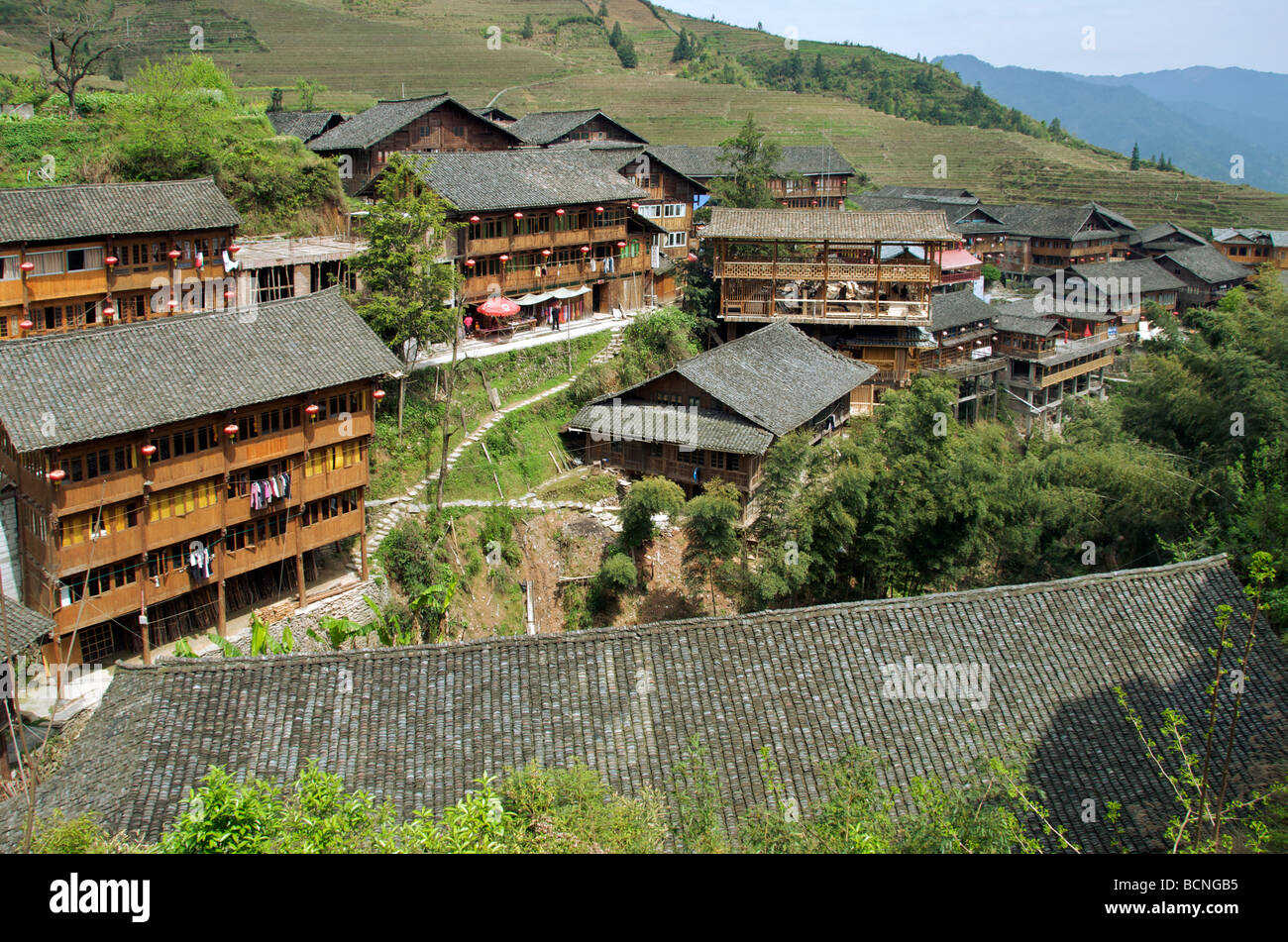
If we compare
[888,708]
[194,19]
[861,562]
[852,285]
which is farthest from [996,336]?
[194,19]

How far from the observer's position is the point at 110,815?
12914 millimetres

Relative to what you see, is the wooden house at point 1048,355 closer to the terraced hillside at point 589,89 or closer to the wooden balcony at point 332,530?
the wooden balcony at point 332,530

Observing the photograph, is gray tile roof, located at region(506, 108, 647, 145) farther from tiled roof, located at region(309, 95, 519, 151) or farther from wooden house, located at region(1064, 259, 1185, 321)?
wooden house, located at region(1064, 259, 1185, 321)

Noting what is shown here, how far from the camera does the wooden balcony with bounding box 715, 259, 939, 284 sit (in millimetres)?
35750

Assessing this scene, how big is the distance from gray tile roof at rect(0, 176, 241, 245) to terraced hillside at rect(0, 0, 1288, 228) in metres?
43.2

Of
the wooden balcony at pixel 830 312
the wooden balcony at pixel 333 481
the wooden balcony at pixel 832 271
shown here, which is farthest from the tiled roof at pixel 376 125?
the wooden balcony at pixel 333 481

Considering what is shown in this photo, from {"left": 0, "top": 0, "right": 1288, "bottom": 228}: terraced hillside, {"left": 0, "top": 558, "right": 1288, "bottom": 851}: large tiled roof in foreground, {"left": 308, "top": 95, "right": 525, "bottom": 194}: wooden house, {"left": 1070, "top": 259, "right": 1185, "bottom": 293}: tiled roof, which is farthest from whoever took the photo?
{"left": 0, "top": 0, "right": 1288, "bottom": 228}: terraced hillside

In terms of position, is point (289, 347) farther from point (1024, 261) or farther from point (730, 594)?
point (1024, 261)

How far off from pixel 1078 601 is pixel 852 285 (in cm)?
2305

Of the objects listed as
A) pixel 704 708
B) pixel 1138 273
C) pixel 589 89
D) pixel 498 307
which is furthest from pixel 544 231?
pixel 589 89

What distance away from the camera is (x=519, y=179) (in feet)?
117

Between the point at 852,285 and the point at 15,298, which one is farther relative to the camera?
the point at 852,285

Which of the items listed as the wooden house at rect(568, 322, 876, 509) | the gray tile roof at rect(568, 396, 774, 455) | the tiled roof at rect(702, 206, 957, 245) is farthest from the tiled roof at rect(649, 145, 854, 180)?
the gray tile roof at rect(568, 396, 774, 455)

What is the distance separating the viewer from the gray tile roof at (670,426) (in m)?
27.4
